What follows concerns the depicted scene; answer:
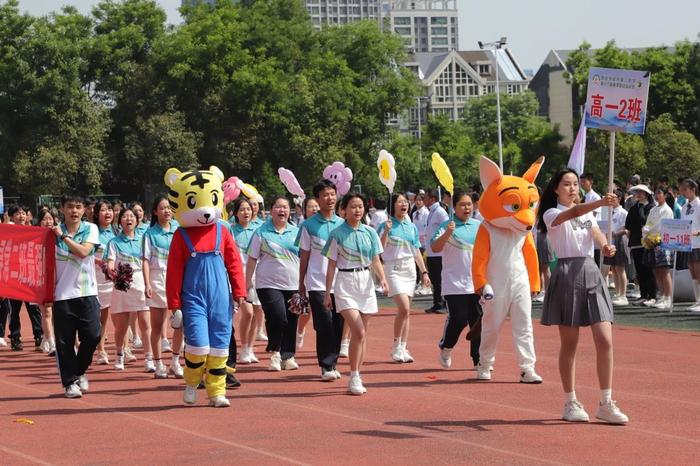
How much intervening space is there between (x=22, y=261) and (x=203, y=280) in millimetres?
4504

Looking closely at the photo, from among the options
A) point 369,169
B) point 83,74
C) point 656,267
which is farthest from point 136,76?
point 656,267

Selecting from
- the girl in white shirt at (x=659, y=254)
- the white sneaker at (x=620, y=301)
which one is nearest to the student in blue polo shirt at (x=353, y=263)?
the girl in white shirt at (x=659, y=254)

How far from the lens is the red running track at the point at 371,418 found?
875 cm

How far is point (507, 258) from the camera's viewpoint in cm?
1196

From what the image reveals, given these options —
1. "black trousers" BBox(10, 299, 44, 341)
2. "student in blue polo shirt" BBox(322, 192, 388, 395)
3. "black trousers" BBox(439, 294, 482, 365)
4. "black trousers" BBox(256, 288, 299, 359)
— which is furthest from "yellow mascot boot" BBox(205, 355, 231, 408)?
"black trousers" BBox(10, 299, 44, 341)

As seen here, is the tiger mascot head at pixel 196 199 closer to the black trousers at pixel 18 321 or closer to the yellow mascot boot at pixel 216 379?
the yellow mascot boot at pixel 216 379

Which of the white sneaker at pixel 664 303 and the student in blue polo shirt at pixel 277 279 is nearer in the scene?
the student in blue polo shirt at pixel 277 279

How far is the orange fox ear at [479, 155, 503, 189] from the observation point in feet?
38.3

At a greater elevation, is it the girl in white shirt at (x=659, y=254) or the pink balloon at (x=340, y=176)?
the pink balloon at (x=340, y=176)

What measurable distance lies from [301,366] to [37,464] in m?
5.82

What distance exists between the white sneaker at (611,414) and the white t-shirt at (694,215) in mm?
9649

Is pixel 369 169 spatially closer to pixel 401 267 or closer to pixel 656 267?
pixel 656 267

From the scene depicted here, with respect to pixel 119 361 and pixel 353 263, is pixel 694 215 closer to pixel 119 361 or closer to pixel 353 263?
pixel 353 263

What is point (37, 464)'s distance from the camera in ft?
28.7
